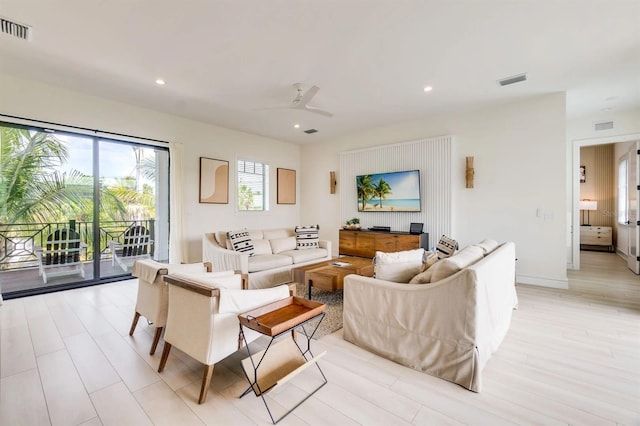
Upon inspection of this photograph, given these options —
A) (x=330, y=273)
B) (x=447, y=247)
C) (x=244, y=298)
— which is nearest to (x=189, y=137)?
(x=330, y=273)

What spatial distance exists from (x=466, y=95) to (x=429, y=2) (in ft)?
7.57

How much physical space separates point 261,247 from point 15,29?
3.73 m

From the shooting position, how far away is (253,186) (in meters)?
6.46

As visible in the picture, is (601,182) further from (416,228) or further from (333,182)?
(333,182)

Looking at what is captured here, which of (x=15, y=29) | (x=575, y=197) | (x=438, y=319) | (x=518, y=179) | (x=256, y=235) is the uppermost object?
(x=15, y=29)

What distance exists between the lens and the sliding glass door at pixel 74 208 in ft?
12.5

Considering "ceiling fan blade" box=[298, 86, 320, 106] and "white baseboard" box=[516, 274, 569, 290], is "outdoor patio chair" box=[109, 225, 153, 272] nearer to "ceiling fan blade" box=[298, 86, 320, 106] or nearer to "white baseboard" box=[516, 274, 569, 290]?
"ceiling fan blade" box=[298, 86, 320, 106]

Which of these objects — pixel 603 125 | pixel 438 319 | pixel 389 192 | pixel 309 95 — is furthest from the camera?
pixel 389 192

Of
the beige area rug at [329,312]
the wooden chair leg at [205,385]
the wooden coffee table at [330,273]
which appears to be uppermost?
the wooden coffee table at [330,273]

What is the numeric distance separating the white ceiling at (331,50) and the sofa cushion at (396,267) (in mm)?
2167

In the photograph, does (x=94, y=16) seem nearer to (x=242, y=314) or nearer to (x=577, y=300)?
(x=242, y=314)

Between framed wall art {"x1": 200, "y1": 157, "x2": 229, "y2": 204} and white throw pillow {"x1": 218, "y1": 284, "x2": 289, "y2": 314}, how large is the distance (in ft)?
13.1

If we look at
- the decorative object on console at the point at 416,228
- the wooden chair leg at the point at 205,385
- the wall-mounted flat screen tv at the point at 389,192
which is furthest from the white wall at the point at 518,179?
the wooden chair leg at the point at 205,385

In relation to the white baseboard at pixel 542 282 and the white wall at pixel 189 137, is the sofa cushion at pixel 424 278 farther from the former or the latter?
the white wall at pixel 189 137
